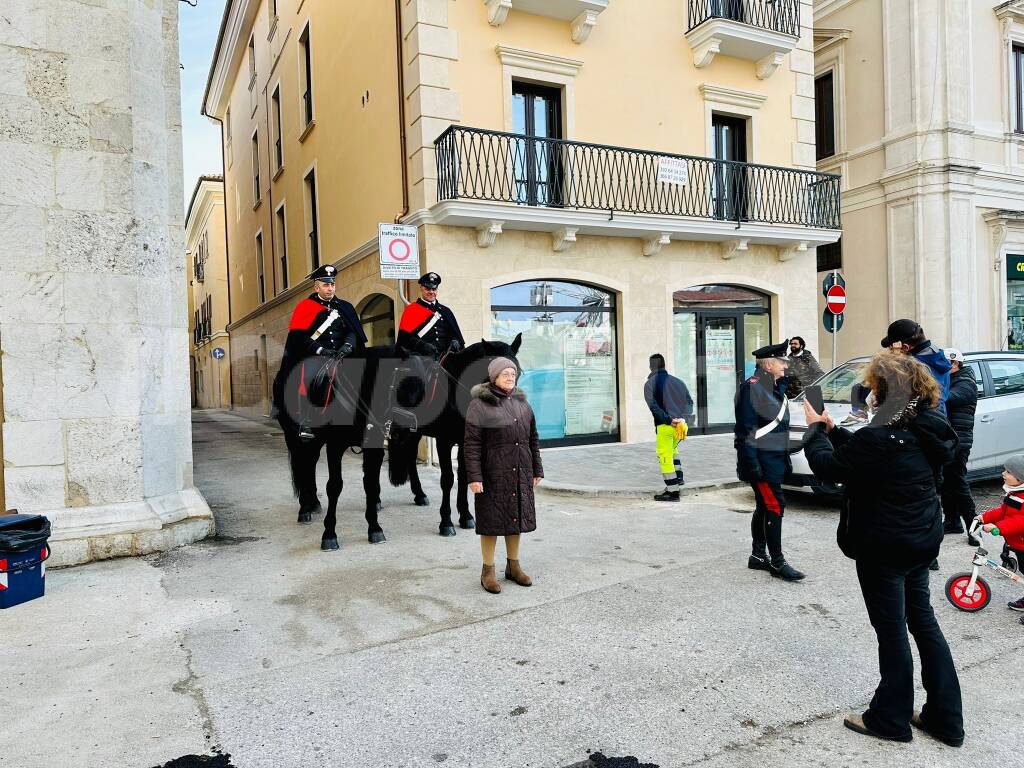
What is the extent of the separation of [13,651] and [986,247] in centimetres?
2067

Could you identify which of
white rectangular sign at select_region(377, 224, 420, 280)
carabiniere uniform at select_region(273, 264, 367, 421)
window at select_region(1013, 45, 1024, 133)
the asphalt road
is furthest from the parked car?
window at select_region(1013, 45, 1024, 133)

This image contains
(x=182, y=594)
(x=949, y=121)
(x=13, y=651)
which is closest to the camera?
(x=13, y=651)

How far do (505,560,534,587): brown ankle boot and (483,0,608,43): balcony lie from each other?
9871mm

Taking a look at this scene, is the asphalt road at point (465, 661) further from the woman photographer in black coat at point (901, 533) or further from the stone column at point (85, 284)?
the stone column at point (85, 284)

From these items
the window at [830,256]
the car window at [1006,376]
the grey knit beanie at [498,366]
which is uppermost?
the window at [830,256]

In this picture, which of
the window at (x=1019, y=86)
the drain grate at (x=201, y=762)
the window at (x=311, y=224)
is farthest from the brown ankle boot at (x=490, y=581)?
the window at (x=1019, y=86)

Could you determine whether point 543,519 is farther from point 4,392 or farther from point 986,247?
point 986,247

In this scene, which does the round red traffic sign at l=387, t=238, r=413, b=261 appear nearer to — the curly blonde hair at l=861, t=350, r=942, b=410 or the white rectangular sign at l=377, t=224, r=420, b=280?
the white rectangular sign at l=377, t=224, r=420, b=280

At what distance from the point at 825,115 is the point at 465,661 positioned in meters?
20.0

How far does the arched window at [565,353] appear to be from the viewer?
1252 centimetres

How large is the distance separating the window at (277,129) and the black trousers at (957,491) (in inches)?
750

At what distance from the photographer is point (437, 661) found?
3889 mm

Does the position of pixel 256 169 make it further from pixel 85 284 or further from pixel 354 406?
pixel 354 406

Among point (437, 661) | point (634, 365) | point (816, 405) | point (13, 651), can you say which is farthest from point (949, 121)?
point (13, 651)
